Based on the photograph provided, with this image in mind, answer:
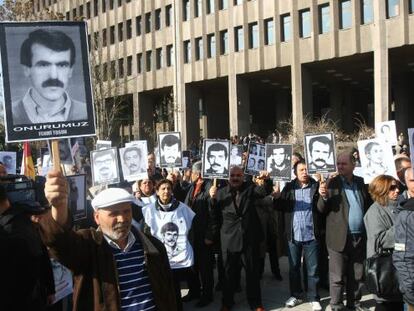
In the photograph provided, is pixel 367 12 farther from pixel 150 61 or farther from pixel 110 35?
pixel 110 35

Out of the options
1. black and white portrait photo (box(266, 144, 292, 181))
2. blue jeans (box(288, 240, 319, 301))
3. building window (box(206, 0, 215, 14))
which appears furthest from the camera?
building window (box(206, 0, 215, 14))

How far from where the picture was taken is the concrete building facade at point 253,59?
35.6 m

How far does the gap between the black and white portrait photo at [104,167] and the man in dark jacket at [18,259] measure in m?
4.61

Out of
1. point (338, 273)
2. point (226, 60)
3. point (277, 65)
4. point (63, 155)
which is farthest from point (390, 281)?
point (226, 60)

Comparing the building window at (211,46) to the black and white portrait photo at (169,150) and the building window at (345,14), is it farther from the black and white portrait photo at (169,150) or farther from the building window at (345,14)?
the black and white portrait photo at (169,150)

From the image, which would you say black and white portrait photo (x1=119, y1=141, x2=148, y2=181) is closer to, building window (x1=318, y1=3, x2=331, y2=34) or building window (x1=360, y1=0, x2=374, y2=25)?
building window (x1=360, y1=0, x2=374, y2=25)

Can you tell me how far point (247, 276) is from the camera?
7.34m

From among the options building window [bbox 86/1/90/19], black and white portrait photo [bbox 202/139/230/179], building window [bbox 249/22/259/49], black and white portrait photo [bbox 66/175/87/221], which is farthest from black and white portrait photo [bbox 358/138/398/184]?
building window [bbox 86/1/90/19]

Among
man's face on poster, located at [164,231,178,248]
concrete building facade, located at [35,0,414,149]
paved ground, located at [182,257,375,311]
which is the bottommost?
paved ground, located at [182,257,375,311]

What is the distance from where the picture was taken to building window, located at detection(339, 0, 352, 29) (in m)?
36.2

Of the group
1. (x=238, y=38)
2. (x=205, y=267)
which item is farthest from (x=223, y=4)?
(x=205, y=267)

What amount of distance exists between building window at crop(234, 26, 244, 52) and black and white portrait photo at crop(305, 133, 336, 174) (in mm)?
36020

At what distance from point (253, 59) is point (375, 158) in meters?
34.7

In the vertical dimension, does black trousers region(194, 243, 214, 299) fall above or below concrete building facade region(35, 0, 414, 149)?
→ below
